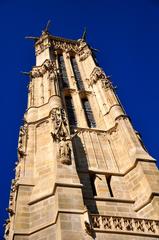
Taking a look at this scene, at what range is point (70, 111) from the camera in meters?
19.1

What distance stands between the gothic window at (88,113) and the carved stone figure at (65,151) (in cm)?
529

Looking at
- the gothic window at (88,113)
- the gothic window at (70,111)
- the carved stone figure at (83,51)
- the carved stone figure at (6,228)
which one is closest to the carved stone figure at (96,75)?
the gothic window at (88,113)

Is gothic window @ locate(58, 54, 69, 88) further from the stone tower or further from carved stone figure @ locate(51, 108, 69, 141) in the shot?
carved stone figure @ locate(51, 108, 69, 141)

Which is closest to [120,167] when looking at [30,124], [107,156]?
[107,156]

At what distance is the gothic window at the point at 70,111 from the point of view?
713 inches

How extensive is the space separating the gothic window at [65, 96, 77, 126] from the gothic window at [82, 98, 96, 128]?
0.77 meters

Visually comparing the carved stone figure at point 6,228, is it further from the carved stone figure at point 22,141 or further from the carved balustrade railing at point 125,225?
the carved balustrade railing at point 125,225

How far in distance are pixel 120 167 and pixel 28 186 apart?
435 centimetres

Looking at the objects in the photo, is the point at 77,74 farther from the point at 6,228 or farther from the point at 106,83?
the point at 6,228

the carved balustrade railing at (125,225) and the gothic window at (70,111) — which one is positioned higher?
the gothic window at (70,111)

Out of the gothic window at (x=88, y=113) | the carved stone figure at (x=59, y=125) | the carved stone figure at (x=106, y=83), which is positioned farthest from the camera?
the carved stone figure at (x=106, y=83)

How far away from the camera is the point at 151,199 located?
38.6ft

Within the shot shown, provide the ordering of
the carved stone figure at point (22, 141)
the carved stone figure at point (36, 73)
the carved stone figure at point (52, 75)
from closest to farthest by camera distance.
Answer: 1. the carved stone figure at point (22, 141)
2. the carved stone figure at point (52, 75)
3. the carved stone figure at point (36, 73)

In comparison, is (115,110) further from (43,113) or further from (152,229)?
(152,229)
